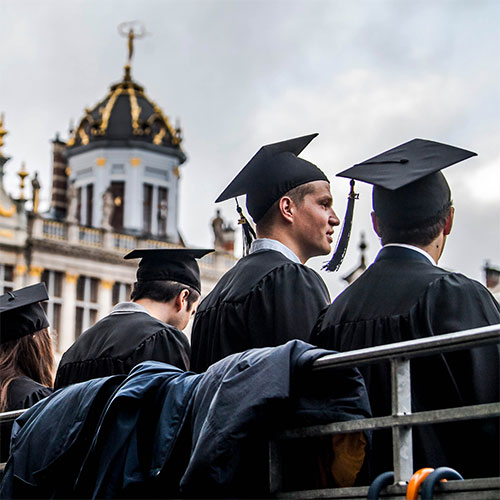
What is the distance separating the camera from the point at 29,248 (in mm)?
36719

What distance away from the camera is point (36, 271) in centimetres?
3659

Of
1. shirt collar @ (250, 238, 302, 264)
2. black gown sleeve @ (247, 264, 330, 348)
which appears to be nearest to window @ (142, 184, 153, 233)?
shirt collar @ (250, 238, 302, 264)

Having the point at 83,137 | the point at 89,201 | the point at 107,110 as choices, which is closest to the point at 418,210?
the point at 89,201

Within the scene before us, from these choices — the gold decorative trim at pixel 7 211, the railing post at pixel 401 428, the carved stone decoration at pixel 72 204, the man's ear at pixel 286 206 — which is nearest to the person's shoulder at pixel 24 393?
the man's ear at pixel 286 206

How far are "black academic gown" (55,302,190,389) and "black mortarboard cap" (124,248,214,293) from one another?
13.0 inches

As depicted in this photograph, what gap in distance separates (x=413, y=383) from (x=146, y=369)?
1033 millimetres

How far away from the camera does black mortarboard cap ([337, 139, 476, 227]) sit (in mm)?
4902

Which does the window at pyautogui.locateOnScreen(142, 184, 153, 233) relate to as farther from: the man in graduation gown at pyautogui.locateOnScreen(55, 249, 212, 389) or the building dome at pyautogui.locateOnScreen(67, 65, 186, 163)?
the man in graduation gown at pyautogui.locateOnScreen(55, 249, 212, 389)

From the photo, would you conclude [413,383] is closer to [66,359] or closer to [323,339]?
[323,339]

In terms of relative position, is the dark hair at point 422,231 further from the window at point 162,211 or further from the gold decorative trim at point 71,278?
the window at point 162,211

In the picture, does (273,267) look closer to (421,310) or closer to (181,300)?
(421,310)

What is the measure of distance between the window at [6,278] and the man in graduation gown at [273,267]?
30.6 meters

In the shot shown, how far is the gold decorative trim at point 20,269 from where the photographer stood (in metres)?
36.4

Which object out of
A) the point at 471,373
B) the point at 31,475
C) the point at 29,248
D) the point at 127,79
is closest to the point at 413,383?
the point at 471,373
